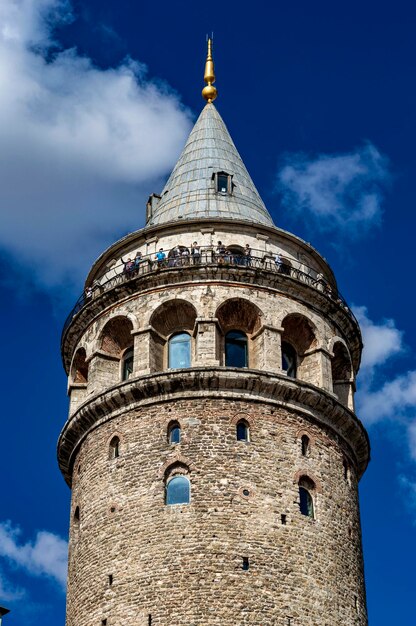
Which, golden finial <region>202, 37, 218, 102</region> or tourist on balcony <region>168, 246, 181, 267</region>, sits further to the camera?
golden finial <region>202, 37, 218, 102</region>

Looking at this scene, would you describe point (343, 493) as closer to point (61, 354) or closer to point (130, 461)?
point (130, 461)

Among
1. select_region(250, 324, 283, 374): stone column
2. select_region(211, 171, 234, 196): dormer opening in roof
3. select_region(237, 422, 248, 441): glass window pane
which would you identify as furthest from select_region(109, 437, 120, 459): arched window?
select_region(211, 171, 234, 196): dormer opening in roof

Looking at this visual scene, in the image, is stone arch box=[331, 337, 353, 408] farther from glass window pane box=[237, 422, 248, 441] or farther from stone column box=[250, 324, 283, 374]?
glass window pane box=[237, 422, 248, 441]

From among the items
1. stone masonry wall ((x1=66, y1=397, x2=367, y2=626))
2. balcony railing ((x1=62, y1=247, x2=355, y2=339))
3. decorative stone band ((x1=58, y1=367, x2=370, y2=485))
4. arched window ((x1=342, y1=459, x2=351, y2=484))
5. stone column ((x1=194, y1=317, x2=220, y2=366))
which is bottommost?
stone masonry wall ((x1=66, y1=397, x2=367, y2=626))

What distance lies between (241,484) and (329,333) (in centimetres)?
731

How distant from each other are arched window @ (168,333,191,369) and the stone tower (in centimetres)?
7

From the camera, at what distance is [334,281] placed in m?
43.9

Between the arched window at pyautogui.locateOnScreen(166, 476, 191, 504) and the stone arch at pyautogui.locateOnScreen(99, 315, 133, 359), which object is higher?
the stone arch at pyautogui.locateOnScreen(99, 315, 133, 359)

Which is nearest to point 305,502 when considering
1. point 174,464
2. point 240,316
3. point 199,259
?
point 174,464

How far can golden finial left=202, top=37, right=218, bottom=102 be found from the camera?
49750 millimetres

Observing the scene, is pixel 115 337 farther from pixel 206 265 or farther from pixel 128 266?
pixel 206 265

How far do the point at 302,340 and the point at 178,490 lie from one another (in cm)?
730

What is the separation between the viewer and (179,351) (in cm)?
3900

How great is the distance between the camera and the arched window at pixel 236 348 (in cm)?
3875
